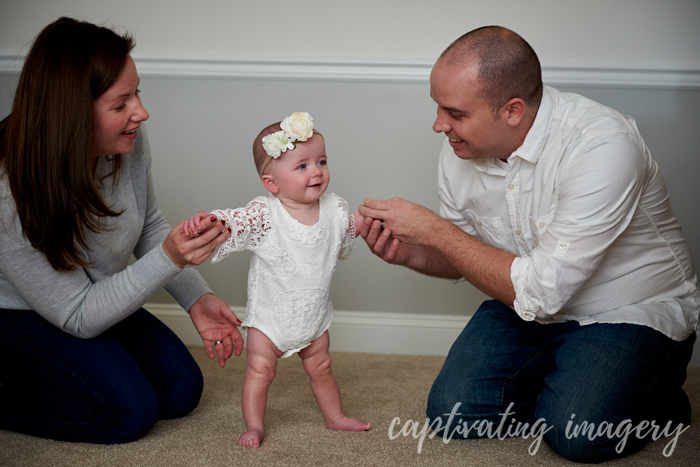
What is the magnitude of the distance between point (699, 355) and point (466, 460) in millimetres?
1318

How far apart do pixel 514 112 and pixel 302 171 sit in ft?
1.82

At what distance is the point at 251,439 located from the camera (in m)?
1.50

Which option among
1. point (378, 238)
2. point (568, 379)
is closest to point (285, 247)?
point (378, 238)

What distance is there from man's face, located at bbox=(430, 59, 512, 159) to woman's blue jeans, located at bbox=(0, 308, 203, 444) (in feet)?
3.36

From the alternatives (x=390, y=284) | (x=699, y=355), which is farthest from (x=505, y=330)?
(x=699, y=355)

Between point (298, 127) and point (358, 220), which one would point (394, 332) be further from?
point (298, 127)

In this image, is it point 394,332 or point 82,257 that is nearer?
point 82,257

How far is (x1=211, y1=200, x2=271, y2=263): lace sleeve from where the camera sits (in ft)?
4.71

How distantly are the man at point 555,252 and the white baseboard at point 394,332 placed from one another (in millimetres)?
645

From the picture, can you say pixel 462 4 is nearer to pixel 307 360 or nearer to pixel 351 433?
pixel 307 360

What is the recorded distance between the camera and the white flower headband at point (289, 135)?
144cm

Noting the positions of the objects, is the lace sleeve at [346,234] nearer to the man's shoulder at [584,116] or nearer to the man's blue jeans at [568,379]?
the man's blue jeans at [568,379]

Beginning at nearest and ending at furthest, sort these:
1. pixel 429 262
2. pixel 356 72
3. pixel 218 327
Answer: pixel 218 327 → pixel 429 262 → pixel 356 72

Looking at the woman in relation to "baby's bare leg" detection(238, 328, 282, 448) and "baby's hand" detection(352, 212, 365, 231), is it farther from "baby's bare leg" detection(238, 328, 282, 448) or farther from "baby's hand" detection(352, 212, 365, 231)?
"baby's hand" detection(352, 212, 365, 231)
